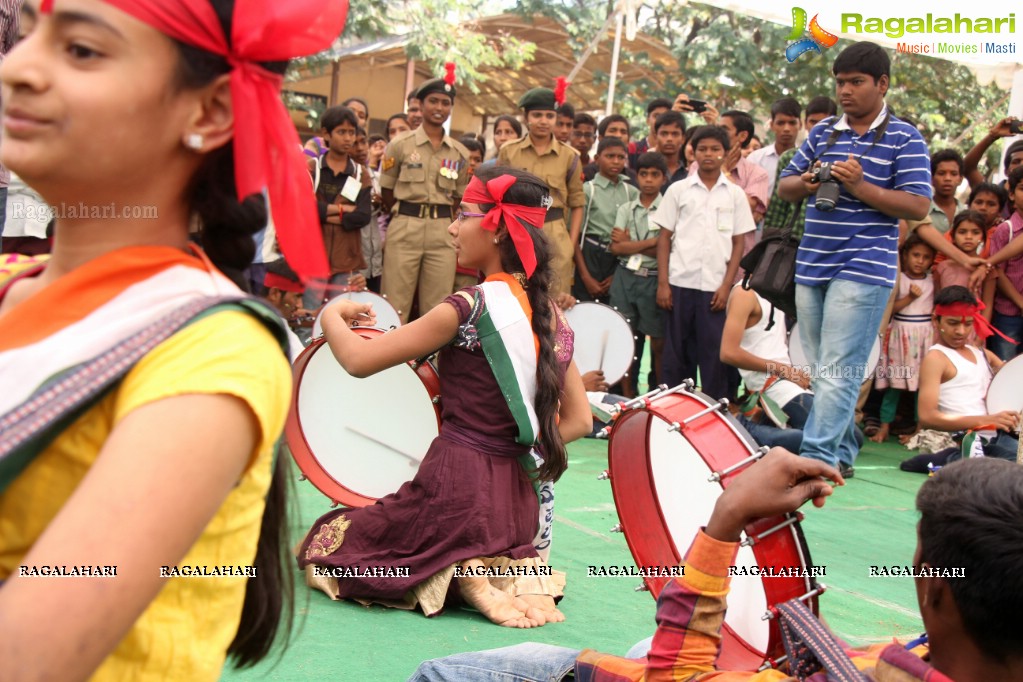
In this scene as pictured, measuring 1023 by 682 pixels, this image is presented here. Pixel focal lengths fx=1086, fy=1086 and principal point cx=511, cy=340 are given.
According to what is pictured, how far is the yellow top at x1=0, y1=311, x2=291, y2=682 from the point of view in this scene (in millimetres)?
986

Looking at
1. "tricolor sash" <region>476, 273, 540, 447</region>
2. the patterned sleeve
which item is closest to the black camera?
the patterned sleeve

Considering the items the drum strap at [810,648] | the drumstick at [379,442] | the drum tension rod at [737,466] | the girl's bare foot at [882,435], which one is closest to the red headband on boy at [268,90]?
the drum strap at [810,648]

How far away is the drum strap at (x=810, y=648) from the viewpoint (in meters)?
1.65

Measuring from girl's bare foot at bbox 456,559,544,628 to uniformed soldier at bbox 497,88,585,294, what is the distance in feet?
14.5

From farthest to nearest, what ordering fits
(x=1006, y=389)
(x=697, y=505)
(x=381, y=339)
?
(x=1006, y=389) < (x=381, y=339) < (x=697, y=505)

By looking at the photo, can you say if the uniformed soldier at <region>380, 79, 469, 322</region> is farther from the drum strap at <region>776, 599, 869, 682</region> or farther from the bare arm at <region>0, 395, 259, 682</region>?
the bare arm at <region>0, 395, 259, 682</region>

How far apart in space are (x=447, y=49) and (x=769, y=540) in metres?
17.3

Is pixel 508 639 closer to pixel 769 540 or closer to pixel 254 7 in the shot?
pixel 769 540

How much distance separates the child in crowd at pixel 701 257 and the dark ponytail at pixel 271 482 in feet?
20.5

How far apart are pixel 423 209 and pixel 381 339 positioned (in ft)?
15.0

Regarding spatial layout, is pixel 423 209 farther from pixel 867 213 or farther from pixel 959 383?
pixel 959 383

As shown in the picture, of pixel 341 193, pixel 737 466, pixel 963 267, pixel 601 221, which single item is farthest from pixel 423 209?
pixel 737 466

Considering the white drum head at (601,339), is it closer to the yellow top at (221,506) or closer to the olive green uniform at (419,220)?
the olive green uniform at (419,220)

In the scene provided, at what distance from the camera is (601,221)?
8414mm
